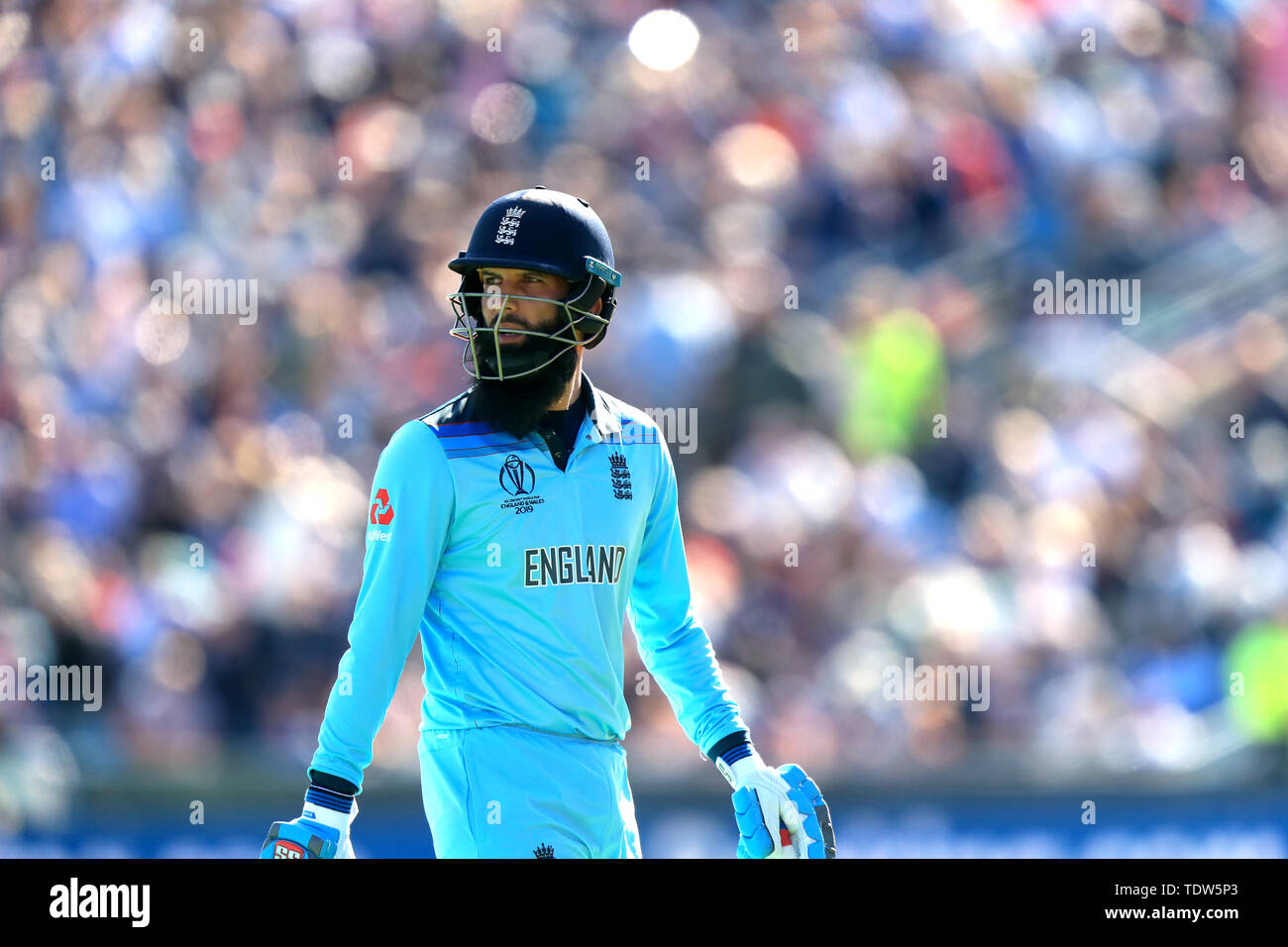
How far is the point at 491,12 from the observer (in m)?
9.41

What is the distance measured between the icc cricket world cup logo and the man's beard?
0.20 feet

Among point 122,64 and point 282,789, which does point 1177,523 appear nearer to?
point 282,789

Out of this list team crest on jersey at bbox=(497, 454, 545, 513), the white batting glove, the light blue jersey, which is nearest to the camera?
the light blue jersey

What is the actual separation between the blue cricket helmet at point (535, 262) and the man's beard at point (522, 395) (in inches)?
1.2

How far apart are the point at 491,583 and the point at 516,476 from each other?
23cm

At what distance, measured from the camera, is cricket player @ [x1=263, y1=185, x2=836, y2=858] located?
134 inches

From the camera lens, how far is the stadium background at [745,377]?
674 cm

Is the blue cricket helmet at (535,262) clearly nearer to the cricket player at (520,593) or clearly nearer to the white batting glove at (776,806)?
the cricket player at (520,593)

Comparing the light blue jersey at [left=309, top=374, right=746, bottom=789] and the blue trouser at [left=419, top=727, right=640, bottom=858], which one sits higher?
the light blue jersey at [left=309, top=374, right=746, bottom=789]

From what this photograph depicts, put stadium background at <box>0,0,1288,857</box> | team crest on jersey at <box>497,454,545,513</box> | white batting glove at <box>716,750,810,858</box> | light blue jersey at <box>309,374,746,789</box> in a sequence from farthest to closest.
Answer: stadium background at <box>0,0,1288,857</box> < white batting glove at <box>716,750,810,858</box> < team crest on jersey at <box>497,454,545,513</box> < light blue jersey at <box>309,374,746,789</box>

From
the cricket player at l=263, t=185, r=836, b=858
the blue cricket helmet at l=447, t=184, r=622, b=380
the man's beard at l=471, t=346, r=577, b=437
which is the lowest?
the cricket player at l=263, t=185, r=836, b=858

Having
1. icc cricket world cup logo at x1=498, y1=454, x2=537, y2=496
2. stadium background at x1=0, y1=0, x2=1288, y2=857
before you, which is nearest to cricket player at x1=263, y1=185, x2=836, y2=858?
icc cricket world cup logo at x1=498, y1=454, x2=537, y2=496

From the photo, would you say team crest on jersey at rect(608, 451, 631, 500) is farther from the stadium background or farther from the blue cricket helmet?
the stadium background
